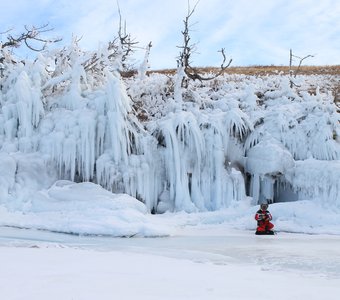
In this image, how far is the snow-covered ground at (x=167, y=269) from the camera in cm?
430

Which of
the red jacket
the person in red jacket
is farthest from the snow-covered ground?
the red jacket

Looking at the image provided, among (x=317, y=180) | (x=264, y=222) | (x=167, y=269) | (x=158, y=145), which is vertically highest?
(x=158, y=145)

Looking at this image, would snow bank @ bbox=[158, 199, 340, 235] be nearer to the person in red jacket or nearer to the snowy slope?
the snowy slope

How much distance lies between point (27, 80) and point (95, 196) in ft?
15.9

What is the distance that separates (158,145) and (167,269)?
9014 mm

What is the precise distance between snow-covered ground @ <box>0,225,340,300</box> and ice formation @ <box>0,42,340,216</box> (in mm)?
3588

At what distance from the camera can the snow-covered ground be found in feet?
14.1

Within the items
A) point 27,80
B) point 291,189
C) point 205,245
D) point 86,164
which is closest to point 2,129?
point 27,80

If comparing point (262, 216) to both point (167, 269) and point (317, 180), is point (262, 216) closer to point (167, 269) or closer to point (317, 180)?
point (317, 180)

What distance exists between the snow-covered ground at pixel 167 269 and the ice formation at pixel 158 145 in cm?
359

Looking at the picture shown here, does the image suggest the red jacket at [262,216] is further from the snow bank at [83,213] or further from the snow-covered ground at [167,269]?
the snow bank at [83,213]

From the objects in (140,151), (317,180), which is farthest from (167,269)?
(317,180)

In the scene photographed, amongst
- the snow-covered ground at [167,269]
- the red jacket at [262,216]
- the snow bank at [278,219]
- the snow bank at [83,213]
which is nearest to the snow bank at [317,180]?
the snow bank at [278,219]

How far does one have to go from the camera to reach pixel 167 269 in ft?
18.9
